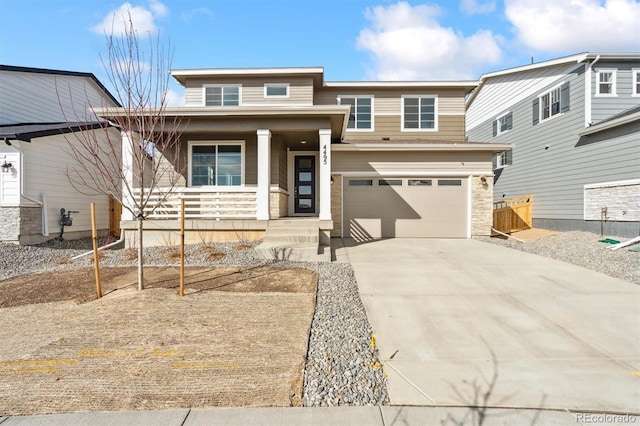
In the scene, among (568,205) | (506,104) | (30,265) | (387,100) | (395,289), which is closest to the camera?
(395,289)

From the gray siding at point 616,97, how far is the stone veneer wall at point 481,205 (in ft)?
14.8

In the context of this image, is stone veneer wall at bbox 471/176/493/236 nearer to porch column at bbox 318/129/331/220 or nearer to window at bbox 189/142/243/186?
porch column at bbox 318/129/331/220

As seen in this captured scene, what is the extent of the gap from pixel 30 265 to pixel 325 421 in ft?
29.1

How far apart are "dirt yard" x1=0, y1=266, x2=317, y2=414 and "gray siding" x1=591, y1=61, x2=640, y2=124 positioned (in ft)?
41.0

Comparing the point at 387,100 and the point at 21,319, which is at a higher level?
the point at 387,100

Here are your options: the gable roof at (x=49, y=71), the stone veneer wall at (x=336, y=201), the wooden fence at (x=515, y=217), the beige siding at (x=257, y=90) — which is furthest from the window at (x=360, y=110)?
the gable roof at (x=49, y=71)

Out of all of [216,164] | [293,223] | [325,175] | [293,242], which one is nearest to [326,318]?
[293,242]

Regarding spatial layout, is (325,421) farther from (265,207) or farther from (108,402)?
(265,207)

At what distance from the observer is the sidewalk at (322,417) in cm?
235

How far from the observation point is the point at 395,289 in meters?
5.36

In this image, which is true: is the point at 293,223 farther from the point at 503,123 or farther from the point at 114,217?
the point at 503,123

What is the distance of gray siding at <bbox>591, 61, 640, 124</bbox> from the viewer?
11586 mm

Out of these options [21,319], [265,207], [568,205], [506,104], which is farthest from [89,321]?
[506,104]
